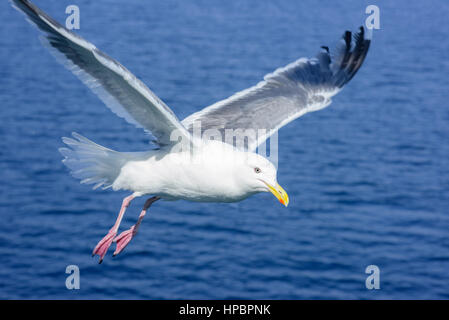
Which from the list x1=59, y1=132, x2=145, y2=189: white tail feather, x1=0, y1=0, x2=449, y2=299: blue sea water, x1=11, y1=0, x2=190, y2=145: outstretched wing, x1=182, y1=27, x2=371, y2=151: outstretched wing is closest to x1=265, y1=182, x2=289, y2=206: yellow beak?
x1=11, y1=0, x2=190, y2=145: outstretched wing

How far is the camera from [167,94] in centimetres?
2850

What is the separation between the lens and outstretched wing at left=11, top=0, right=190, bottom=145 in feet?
21.6

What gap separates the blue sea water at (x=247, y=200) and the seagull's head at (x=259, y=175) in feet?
40.8

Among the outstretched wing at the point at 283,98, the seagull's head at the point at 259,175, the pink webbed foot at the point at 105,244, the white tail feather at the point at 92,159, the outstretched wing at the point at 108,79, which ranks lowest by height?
the pink webbed foot at the point at 105,244

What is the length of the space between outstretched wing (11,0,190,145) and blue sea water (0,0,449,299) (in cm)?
1248

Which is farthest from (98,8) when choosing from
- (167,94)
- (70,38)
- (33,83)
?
(70,38)

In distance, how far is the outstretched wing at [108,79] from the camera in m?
6.57

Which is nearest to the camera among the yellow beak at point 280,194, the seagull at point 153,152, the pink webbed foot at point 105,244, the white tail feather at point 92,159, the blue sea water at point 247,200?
the seagull at point 153,152

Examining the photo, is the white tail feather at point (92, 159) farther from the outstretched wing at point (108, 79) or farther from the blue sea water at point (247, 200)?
the blue sea water at point (247, 200)

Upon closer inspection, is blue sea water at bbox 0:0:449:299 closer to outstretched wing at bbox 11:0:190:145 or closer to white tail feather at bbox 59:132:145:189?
white tail feather at bbox 59:132:145:189

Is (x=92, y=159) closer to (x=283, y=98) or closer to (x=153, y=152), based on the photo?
(x=153, y=152)

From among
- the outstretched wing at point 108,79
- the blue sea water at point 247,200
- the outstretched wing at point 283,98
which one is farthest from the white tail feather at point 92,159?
the blue sea water at point 247,200

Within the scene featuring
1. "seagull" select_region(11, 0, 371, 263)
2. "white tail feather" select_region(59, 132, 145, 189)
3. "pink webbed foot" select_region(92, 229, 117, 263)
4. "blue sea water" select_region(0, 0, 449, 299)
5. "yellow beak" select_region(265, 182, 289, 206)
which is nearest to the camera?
"seagull" select_region(11, 0, 371, 263)

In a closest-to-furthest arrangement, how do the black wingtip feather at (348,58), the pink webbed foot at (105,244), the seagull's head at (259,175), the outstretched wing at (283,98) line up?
the seagull's head at (259,175) → the pink webbed foot at (105,244) → the outstretched wing at (283,98) → the black wingtip feather at (348,58)
